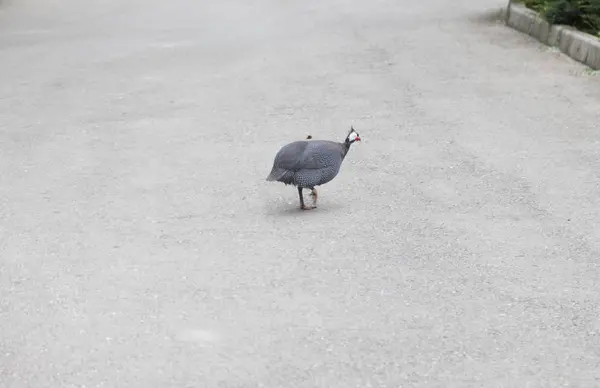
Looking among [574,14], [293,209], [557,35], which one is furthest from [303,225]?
[574,14]

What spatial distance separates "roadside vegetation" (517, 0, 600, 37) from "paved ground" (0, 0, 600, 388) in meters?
0.50

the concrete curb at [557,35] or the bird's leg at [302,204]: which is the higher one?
the bird's leg at [302,204]

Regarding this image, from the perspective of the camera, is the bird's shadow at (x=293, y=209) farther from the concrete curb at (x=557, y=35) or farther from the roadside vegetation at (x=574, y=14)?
the roadside vegetation at (x=574, y=14)

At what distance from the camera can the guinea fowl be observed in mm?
7562

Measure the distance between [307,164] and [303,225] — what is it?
43cm

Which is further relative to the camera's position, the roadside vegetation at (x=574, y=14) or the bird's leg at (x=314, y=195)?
the roadside vegetation at (x=574, y=14)

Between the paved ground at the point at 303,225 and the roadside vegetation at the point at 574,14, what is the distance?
0.50 m

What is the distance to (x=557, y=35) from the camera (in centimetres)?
1430

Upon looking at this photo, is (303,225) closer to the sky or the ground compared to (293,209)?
closer to the sky

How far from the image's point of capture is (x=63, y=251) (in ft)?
23.1

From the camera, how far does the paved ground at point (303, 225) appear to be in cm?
526

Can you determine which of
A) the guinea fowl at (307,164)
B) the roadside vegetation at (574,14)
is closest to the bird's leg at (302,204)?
the guinea fowl at (307,164)

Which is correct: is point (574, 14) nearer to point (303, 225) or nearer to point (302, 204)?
point (302, 204)

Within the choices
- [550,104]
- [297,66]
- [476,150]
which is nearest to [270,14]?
[297,66]
